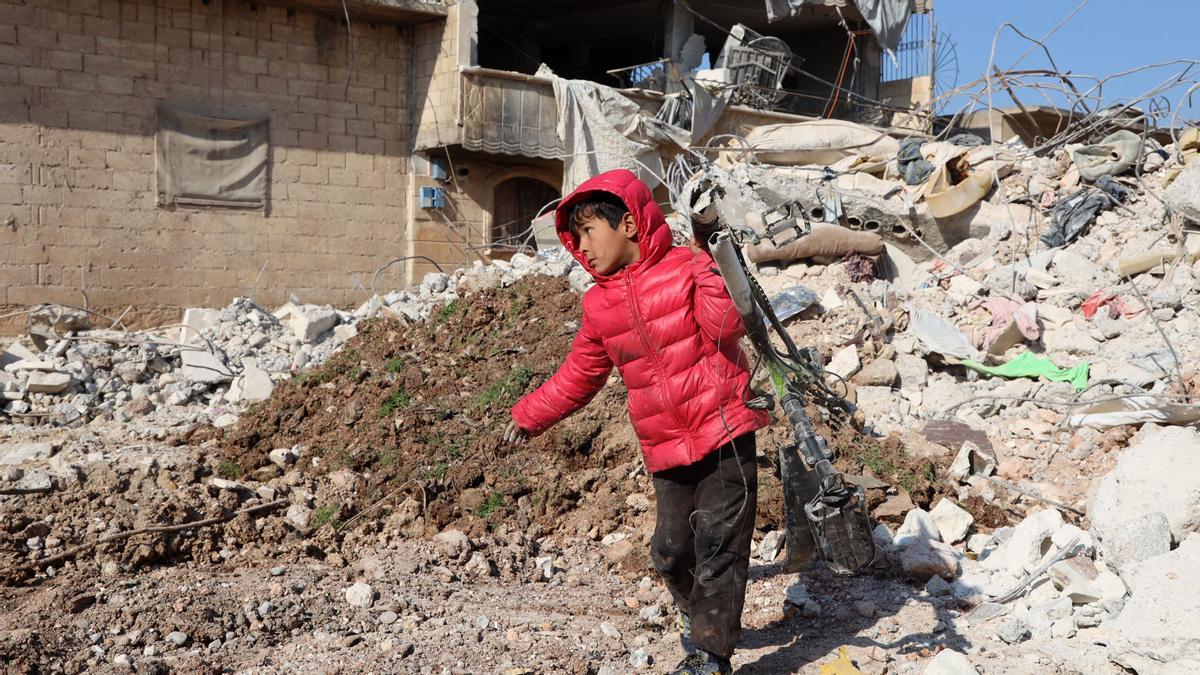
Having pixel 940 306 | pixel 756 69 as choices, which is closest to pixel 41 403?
pixel 940 306

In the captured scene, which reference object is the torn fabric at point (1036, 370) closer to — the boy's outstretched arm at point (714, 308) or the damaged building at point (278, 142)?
the boy's outstretched arm at point (714, 308)

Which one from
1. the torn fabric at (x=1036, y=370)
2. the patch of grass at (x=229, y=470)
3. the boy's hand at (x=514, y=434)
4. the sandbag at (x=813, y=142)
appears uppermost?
the sandbag at (x=813, y=142)

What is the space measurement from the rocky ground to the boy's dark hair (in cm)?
149

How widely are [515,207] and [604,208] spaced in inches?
428

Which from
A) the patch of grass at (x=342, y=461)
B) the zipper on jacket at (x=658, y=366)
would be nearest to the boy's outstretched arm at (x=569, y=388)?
the zipper on jacket at (x=658, y=366)

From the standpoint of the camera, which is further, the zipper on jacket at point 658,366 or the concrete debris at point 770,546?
the concrete debris at point 770,546

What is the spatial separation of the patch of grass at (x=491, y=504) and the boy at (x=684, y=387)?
2.13 metres

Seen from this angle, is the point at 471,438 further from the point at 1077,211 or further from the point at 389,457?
the point at 1077,211

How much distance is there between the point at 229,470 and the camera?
19.9 ft

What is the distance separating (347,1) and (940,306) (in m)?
8.01

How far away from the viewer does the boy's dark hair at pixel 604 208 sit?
3386mm

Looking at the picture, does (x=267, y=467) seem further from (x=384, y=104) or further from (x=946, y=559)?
(x=384, y=104)

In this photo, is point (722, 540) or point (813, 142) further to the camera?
point (813, 142)

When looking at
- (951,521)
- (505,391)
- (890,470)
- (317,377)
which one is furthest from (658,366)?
(317,377)
